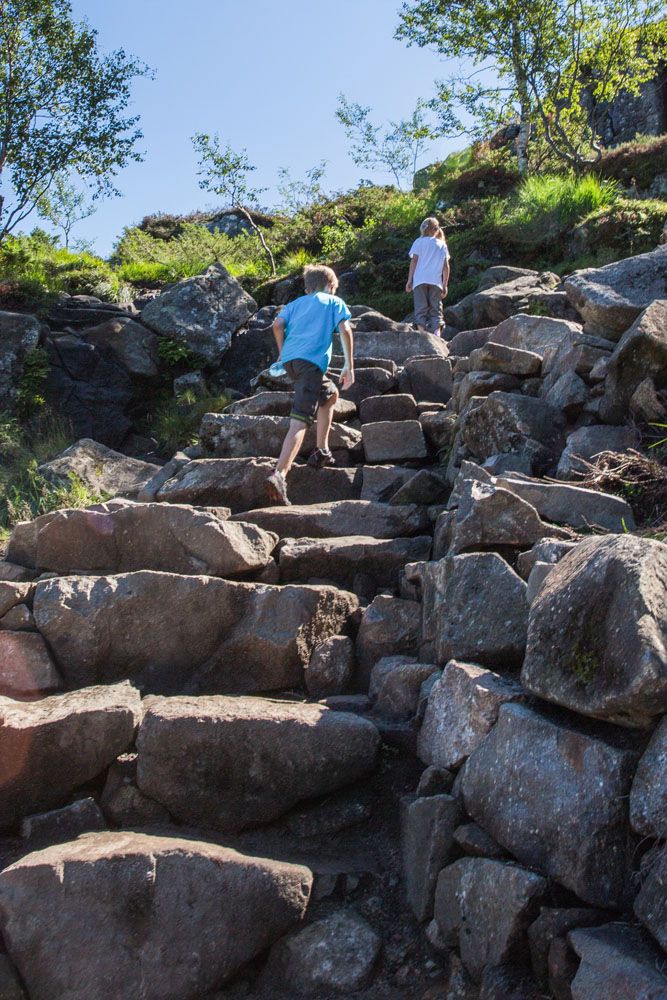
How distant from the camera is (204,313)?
12.9 m

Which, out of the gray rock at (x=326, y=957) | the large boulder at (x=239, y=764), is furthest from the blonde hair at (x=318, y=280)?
the gray rock at (x=326, y=957)

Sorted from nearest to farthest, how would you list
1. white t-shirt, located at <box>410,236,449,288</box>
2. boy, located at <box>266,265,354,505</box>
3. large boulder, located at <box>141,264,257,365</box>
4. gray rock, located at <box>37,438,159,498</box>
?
boy, located at <box>266,265,354,505</box>, gray rock, located at <box>37,438,159,498</box>, white t-shirt, located at <box>410,236,449,288</box>, large boulder, located at <box>141,264,257,365</box>

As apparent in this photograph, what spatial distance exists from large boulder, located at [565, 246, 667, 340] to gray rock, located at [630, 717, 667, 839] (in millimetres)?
4511

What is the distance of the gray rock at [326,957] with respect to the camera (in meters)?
3.62

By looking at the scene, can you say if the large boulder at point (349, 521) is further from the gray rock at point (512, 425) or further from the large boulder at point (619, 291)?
the large boulder at point (619, 291)

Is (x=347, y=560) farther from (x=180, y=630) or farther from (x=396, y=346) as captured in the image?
(x=396, y=346)

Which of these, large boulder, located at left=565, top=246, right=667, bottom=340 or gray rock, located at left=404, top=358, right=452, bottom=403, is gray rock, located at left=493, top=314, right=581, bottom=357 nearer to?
large boulder, located at left=565, top=246, right=667, bottom=340

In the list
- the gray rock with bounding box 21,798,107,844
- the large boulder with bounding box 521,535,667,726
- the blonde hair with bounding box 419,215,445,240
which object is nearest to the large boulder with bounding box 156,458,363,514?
the gray rock with bounding box 21,798,107,844

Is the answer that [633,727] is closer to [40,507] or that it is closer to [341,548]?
[341,548]

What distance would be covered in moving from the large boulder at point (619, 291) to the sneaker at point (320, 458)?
2285 mm

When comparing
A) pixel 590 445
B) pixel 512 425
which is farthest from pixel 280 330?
pixel 590 445

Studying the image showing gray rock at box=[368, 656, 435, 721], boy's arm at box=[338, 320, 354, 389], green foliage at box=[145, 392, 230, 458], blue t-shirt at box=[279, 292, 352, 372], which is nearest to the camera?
gray rock at box=[368, 656, 435, 721]

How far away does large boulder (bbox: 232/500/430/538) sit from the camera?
6.67m

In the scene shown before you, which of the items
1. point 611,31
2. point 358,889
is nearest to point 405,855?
point 358,889
